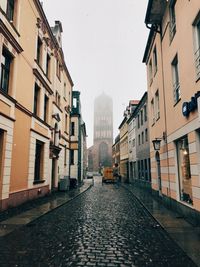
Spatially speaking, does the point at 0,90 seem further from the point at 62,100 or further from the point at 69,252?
the point at 62,100

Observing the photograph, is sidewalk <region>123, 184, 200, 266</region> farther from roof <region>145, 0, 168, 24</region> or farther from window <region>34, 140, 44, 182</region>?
roof <region>145, 0, 168, 24</region>

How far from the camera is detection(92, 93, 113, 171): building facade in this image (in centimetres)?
8516

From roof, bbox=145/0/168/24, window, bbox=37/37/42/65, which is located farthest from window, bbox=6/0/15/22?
roof, bbox=145/0/168/24

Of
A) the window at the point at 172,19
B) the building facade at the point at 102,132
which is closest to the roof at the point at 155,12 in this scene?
the window at the point at 172,19

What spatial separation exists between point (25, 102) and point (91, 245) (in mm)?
9106

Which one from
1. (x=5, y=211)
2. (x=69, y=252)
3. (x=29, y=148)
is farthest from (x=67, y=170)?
(x=69, y=252)

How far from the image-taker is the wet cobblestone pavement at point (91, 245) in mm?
4434

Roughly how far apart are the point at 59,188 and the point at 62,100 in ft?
28.9

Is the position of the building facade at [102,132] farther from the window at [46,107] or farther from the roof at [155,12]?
the roof at [155,12]

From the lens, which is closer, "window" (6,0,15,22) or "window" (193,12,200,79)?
"window" (193,12,200,79)

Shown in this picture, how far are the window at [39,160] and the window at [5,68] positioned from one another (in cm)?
494

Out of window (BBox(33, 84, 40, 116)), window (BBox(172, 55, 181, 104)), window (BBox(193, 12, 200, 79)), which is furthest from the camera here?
window (BBox(33, 84, 40, 116))

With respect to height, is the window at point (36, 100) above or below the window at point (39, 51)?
below

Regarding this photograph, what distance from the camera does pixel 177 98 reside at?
9750 mm
